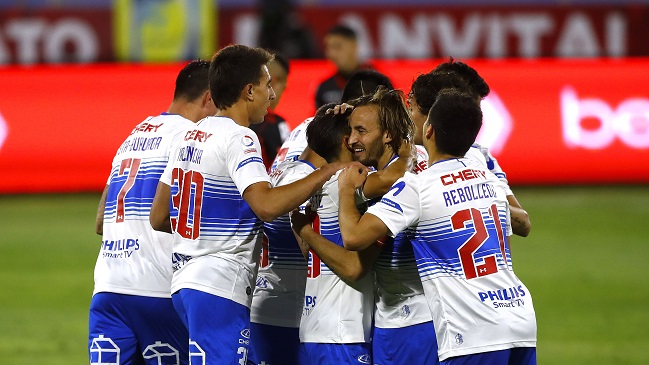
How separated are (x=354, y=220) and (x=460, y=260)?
52 cm

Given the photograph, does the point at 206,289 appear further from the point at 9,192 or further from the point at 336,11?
the point at 336,11

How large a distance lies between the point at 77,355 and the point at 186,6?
33.3 ft

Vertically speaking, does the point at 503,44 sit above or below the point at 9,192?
above

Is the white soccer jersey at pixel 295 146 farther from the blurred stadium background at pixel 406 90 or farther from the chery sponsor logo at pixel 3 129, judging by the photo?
the chery sponsor logo at pixel 3 129

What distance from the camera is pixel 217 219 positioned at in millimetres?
5305

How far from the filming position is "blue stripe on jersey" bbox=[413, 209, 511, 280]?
194 inches

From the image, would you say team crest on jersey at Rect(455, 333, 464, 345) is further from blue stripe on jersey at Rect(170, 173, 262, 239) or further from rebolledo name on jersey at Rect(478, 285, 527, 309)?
blue stripe on jersey at Rect(170, 173, 262, 239)

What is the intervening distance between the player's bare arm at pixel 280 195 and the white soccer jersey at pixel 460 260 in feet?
1.04

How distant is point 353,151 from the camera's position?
536 cm

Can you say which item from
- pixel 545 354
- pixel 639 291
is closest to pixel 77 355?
pixel 545 354

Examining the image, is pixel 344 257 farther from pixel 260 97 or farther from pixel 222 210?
pixel 260 97

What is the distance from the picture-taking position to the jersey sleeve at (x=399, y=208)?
4.92m

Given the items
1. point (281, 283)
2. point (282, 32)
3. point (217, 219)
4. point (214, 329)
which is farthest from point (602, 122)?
point (214, 329)

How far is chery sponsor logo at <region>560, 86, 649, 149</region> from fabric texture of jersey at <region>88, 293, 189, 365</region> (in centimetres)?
1070
